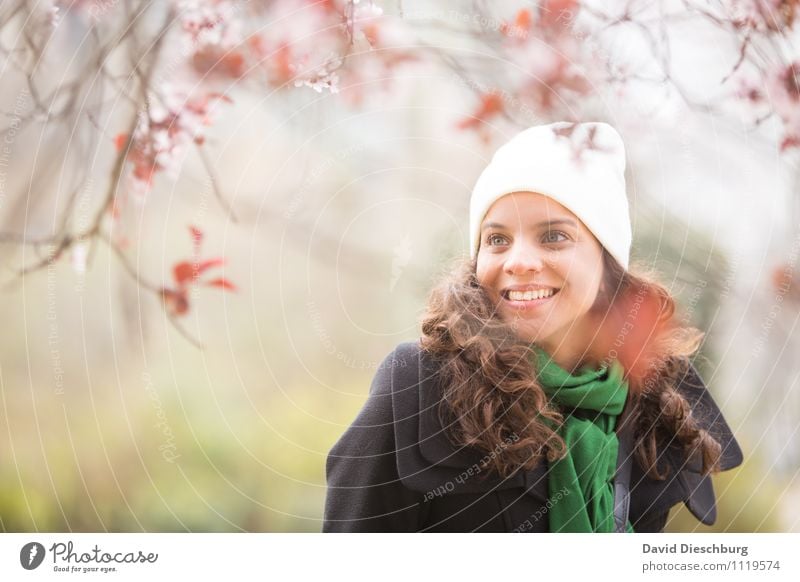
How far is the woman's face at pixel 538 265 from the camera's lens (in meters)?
1.01


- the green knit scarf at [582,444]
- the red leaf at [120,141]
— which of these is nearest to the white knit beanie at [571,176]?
the green knit scarf at [582,444]

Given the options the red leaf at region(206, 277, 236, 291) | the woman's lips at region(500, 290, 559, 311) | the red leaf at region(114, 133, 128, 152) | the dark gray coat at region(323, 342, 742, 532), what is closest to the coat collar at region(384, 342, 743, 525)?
the dark gray coat at region(323, 342, 742, 532)

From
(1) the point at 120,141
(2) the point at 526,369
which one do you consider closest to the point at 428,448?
(2) the point at 526,369

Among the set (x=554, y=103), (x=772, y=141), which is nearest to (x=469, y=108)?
(x=554, y=103)

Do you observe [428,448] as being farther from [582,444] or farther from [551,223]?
[551,223]

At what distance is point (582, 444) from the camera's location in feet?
3.36

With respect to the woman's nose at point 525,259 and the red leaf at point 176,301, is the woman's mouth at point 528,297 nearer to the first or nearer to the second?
the woman's nose at point 525,259

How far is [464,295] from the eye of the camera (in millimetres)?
1036

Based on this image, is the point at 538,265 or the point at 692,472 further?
the point at 692,472

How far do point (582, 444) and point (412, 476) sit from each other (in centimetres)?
20

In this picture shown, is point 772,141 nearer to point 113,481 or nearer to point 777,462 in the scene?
point 777,462

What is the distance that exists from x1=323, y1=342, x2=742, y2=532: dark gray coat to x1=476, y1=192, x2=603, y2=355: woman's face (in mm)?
125
